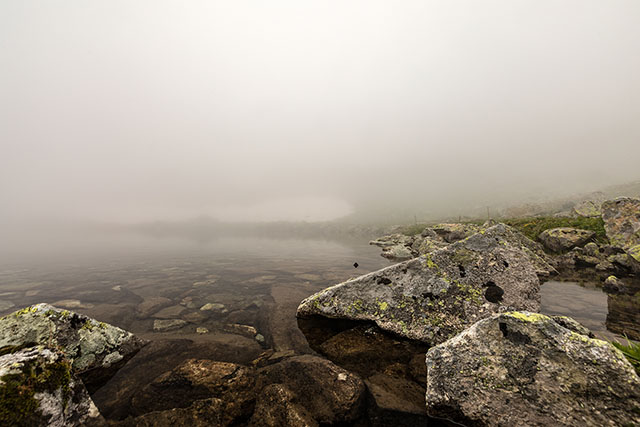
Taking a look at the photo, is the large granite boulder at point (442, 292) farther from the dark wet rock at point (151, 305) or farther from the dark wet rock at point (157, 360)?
the dark wet rock at point (151, 305)

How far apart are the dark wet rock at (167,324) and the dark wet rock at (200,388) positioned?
3.38 m

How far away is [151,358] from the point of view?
6098 mm

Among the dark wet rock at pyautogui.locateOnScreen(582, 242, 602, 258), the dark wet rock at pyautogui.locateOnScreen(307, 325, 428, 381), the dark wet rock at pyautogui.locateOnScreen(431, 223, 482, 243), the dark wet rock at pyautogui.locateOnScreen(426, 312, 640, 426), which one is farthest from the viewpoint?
the dark wet rock at pyautogui.locateOnScreen(431, 223, 482, 243)

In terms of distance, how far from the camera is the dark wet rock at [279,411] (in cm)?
384

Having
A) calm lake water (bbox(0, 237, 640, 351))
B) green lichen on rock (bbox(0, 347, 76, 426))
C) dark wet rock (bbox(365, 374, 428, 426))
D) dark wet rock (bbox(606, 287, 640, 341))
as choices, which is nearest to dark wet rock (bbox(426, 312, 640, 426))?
dark wet rock (bbox(365, 374, 428, 426))

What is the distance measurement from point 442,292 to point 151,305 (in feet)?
41.9

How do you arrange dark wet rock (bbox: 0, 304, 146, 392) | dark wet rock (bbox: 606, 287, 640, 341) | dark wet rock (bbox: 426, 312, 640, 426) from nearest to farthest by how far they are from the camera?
dark wet rock (bbox: 426, 312, 640, 426)
dark wet rock (bbox: 0, 304, 146, 392)
dark wet rock (bbox: 606, 287, 640, 341)

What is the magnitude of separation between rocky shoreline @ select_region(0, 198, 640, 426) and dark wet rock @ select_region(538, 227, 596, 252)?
554 inches

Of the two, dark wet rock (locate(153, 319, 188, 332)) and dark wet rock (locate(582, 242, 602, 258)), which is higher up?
dark wet rock (locate(153, 319, 188, 332))

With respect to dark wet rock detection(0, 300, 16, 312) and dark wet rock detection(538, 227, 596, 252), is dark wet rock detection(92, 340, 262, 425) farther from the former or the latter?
dark wet rock detection(538, 227, 596, 252)

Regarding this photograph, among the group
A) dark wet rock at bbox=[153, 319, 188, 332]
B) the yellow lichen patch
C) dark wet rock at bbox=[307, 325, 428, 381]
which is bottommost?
dark wet rock at bbox=[153, 319, 188, 332]

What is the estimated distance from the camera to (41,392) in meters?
3.62

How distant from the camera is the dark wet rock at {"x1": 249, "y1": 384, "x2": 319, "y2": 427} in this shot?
3.84 meters

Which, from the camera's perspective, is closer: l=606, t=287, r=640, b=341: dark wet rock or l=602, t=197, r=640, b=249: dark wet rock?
l=606, t=287, r=640, b=341: dark wet rock
